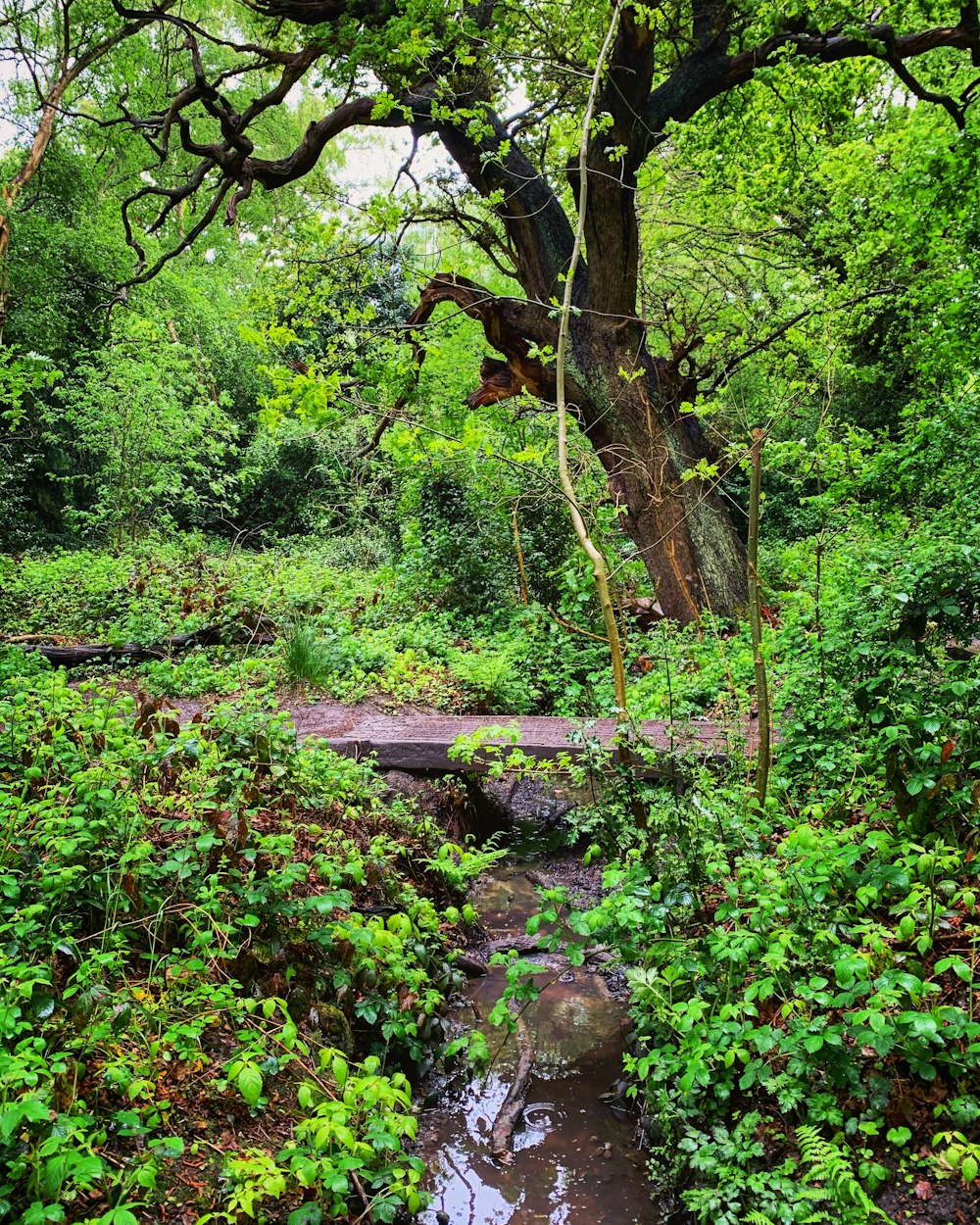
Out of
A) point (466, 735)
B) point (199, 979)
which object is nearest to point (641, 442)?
point (466, 735)

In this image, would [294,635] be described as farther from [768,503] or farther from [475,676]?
[768,503]

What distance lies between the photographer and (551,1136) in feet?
10.2

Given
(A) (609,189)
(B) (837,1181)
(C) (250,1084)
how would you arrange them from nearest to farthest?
1. (B) (837,1181)
2. (C) (250,1084)
3. (A) (609,189)

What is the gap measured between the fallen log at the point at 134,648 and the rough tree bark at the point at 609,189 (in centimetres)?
386

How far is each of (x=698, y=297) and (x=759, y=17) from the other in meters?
6.53

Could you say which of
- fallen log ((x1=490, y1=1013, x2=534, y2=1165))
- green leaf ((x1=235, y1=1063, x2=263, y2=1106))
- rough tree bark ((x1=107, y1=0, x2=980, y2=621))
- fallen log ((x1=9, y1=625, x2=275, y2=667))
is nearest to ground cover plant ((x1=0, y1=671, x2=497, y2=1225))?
green leaf ((x1=235, y1=1063, x2=263, y2=1106))

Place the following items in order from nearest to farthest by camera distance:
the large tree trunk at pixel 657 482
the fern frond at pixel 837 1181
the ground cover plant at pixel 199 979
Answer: the fern frond at pixel 837 1181
the ground cover plant at pixel 199 979
the large tree trunk at pixel 657 482

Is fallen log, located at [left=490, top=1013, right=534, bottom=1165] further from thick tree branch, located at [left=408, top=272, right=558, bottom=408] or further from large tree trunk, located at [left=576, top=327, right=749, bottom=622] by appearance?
thick tree branch, located at [left=408, top=272, right=558, bottom=408]

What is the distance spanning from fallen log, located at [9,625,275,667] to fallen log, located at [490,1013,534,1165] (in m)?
5.39

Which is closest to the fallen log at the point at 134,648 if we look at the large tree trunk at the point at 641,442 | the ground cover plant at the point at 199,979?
the ground cover plant at the point at 199,979

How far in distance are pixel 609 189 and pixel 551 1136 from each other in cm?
750

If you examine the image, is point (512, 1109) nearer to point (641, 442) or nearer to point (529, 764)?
point (529, 764)

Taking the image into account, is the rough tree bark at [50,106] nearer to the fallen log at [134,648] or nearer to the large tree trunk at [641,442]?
the fallen log at [134,648]

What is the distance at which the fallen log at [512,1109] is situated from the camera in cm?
303
